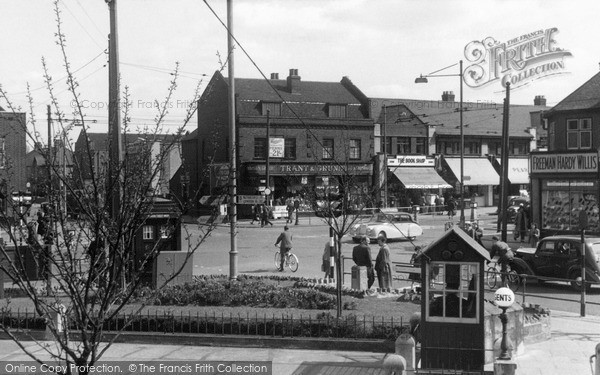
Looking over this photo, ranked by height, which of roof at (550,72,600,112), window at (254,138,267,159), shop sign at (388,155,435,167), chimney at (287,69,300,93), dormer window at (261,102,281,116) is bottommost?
shop sign at (388,155,435,167)

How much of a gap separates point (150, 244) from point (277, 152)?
1403 inches

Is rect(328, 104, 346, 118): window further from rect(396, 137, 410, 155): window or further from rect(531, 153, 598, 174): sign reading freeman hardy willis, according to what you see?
rect(531, 153, 598, 174): sign reading freeman hardy willis

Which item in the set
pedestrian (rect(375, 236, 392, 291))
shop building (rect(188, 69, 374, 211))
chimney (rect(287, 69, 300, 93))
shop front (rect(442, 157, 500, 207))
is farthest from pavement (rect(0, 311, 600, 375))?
shop front (rect(442, 157, 500, 207))

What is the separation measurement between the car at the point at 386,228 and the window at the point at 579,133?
807cm

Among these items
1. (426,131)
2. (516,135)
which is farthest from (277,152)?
(516,135)

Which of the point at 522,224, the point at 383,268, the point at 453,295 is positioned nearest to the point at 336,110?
the point at 522,224

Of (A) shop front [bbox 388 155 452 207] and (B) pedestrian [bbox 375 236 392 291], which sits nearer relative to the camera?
(B) pedestrian [bbox 375 236 392 291]

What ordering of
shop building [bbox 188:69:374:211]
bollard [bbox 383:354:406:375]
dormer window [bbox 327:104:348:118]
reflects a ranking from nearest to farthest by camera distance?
1. bollard [bbox 383:354:406:375]
2. shop building [bbox 188:69:374:211]
3. dormer window [bbox 327:104:348:118]

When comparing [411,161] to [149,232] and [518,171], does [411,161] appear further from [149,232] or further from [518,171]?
[149,232]

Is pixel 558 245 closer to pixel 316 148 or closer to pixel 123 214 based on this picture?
pixel 123 214

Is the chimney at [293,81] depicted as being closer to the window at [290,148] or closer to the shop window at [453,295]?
the window at [290,148]

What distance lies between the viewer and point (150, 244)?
1900 cm

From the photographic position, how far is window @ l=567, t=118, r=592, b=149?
3272 centimetres

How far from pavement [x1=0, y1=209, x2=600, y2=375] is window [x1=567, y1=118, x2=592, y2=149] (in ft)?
68.0
